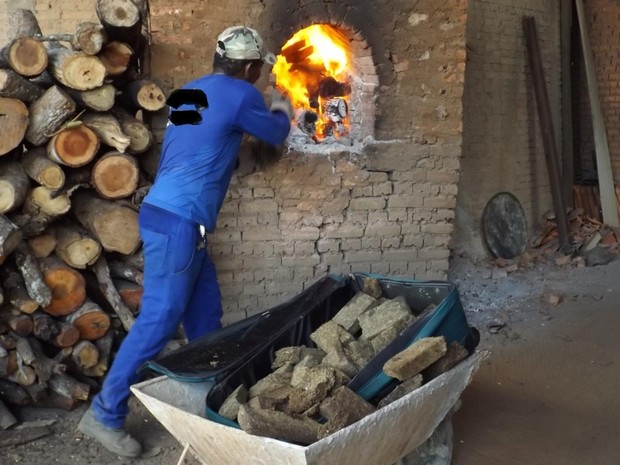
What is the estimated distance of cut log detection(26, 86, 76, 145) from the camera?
12.2 feet

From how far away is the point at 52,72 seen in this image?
3863 mm

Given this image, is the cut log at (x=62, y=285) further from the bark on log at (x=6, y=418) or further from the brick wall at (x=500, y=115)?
the brick wall at (x=500, y=115)

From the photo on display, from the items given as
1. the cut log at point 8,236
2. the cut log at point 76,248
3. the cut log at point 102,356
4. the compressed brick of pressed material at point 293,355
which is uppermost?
the cut log at point 8,236

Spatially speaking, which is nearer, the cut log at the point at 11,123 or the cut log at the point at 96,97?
the cut log at the point at 11,123

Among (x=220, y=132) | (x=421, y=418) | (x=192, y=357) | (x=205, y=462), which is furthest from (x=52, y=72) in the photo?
(x=421, y=418)

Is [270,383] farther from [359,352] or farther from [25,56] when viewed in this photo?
[25,56]

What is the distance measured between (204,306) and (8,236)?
1.08 meters

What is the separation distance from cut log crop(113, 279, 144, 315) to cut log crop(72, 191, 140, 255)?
0.22m

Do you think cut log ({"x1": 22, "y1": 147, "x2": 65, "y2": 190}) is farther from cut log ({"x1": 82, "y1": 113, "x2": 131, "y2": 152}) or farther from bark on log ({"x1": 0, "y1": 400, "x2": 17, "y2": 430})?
→ bark on log ({"x1": 0, "y1": 400, "x2": 17, "y2": 430})

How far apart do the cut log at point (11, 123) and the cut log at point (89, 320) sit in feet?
3.09

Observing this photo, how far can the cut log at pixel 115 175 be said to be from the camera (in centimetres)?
394

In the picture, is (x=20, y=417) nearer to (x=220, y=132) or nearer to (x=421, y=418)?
(x=220, y=132)

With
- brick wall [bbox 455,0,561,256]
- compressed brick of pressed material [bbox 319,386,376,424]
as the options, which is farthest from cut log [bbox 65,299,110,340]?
brick wall [bbox 455,0,561,256]

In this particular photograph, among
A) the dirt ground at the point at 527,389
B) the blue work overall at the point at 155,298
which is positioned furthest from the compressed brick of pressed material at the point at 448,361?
the blue work overall at the point at 155,298
